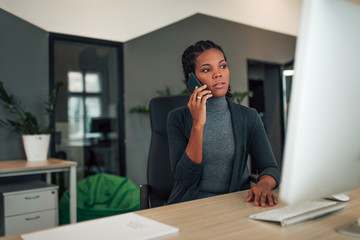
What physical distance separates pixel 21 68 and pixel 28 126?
2.31 ft

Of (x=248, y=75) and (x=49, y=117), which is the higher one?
(x=248, y=75)

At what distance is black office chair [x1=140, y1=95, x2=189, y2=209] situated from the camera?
1.60m

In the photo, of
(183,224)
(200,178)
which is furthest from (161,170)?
(183,224)

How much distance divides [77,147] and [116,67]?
3.74ft

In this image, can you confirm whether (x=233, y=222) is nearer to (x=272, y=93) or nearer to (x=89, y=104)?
(x=89, y=104)

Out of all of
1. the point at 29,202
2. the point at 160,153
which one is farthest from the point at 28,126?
the point at 160,153

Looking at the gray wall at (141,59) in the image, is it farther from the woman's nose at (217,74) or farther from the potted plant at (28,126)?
the woman's nose at (217,74)

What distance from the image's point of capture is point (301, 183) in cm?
54

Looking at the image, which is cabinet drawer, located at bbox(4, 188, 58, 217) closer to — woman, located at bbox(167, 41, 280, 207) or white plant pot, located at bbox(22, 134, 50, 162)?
white plant pot, located at bbox(22, 134, 50, 162)

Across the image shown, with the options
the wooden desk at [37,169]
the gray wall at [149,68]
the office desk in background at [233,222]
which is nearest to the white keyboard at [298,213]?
the office desk in background at [233,222]

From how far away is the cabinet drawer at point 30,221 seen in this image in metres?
2.45

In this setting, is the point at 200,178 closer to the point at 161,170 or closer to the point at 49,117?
the point at 161,170

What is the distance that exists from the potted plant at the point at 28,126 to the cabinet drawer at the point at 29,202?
20.4 inches

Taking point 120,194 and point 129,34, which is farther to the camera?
point 129,34
